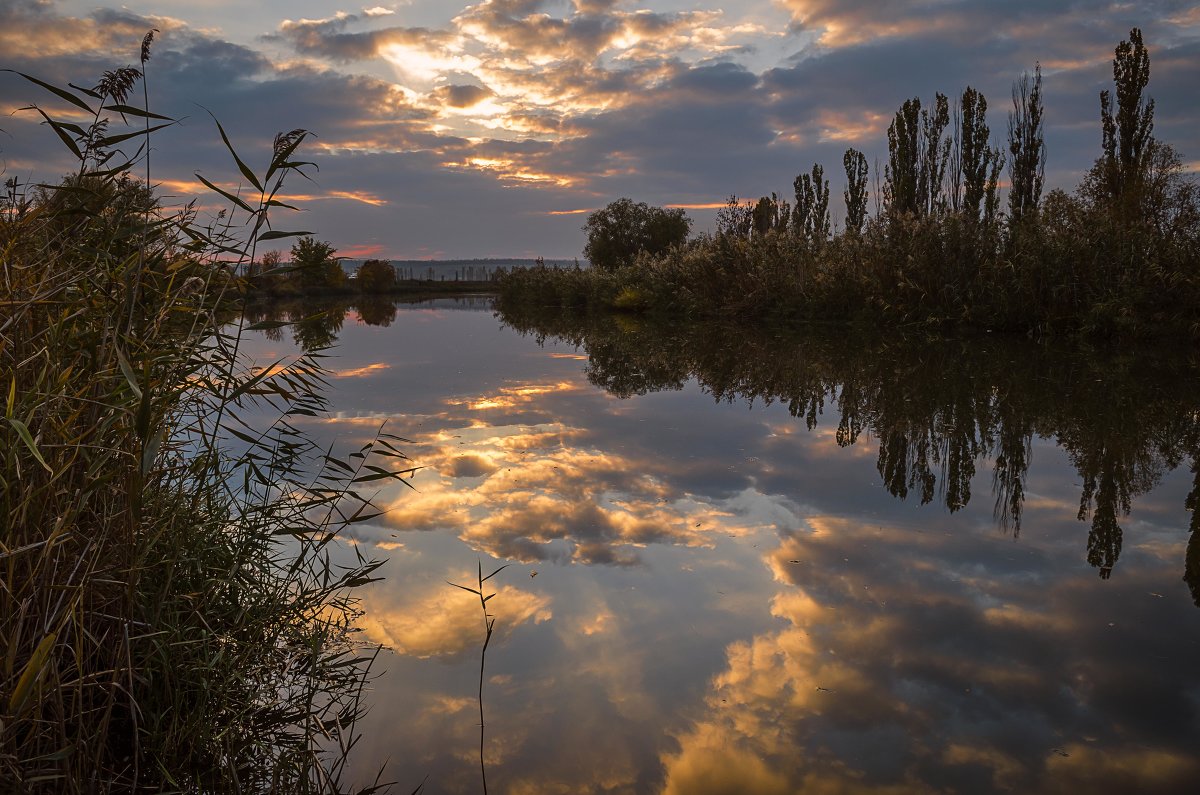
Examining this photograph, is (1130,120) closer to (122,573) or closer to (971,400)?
(971,400)

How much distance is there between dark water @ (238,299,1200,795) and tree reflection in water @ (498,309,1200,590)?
52 millimetres

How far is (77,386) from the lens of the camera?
101 inches

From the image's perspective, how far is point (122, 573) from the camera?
2438mm

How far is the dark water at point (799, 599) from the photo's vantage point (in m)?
2.57

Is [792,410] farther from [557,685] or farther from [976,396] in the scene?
[557,685]

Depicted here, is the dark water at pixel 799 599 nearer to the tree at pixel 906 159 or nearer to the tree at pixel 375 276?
the tree at pixel 906 159

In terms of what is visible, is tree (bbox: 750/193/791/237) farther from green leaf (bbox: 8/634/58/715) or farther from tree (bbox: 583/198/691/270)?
green leaf (bbox: 8/634/58/715)

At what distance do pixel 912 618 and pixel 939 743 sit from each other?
1070 mm

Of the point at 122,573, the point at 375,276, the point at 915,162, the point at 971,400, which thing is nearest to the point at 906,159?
the point at 915,162

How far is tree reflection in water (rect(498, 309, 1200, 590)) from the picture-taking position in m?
5.93

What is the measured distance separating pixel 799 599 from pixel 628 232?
5315 cm

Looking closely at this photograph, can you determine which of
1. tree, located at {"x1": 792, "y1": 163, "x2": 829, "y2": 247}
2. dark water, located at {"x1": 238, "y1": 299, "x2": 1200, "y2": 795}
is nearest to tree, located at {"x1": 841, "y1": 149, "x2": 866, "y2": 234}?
tree, located at {"x1": 792, "y1": 163, "x2": 829, "y2": 247}

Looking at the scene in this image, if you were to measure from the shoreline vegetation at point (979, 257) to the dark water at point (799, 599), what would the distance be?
687cm

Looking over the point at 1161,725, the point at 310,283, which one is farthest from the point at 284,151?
the point at 310,283
